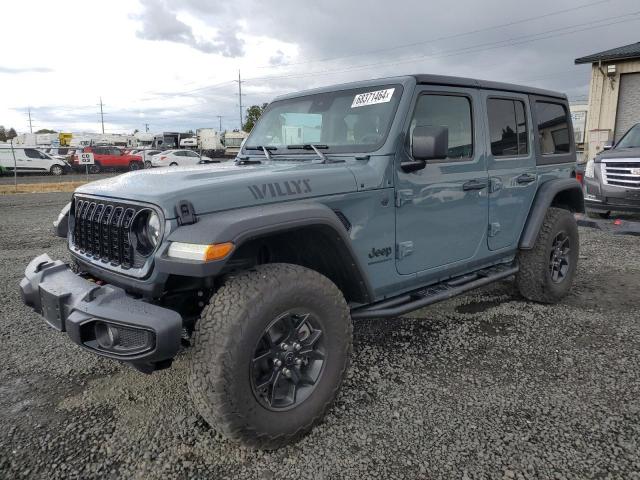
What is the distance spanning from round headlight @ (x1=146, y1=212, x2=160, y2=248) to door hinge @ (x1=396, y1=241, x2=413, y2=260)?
4.90ft

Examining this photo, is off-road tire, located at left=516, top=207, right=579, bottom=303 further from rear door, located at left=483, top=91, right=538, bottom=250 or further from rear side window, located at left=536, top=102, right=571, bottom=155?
rear side window, located at left=536, top=102, right=571, bottom=155

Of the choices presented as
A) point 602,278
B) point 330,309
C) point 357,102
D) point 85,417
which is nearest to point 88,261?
point 85,417

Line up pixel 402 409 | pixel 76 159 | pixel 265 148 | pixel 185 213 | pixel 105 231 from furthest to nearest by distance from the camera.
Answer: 1. pixel 76 159
2. pixel 265 148
3. pixel 402 409
4. pixel 105 231
5. pixel 185 213

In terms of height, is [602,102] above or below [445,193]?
above

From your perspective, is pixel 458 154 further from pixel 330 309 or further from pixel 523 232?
pixel 330 309

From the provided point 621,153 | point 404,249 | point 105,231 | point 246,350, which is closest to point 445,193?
point 404,249

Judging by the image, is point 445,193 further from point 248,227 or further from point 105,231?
point 105,231

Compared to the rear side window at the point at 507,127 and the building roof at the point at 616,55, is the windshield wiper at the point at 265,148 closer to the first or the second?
the rear side window at the point at 507,127

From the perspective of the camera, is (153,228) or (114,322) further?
(153,228)

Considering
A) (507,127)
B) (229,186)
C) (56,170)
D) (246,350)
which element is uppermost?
(507,127)

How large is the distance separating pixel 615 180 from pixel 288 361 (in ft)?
26.1

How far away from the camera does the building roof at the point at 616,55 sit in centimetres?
1498

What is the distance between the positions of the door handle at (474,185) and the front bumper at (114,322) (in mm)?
2279

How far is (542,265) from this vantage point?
4.28m
